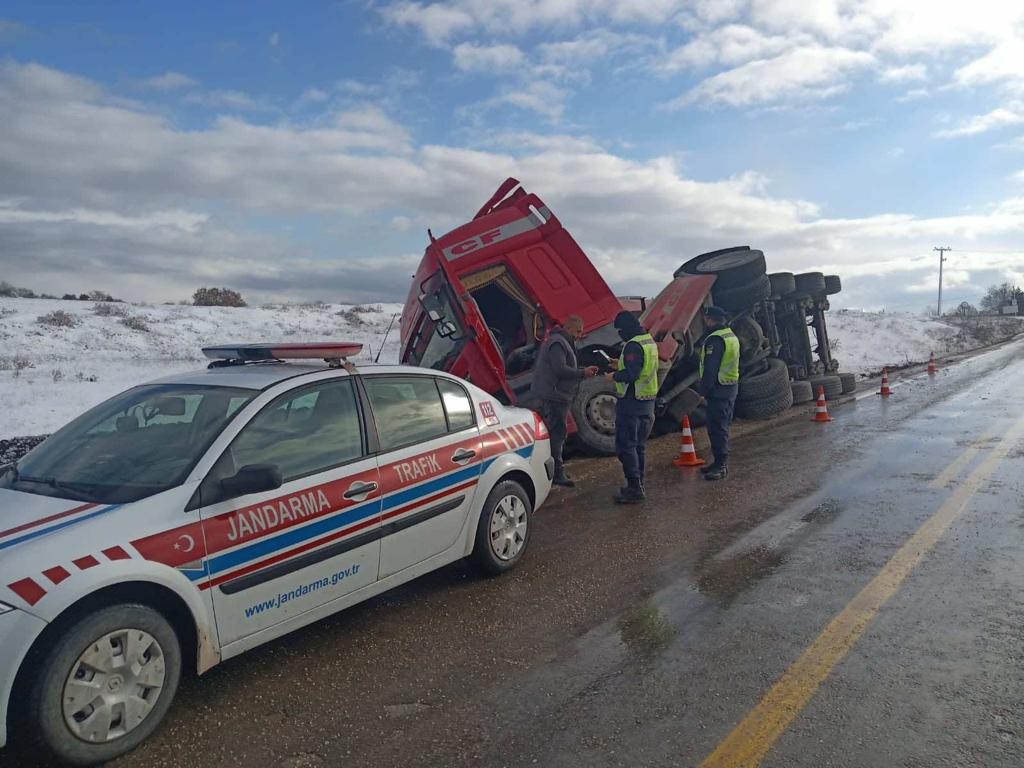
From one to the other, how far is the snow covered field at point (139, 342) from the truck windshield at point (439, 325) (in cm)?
184

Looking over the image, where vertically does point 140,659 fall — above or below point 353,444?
below

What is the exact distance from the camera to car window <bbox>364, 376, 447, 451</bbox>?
413 cm

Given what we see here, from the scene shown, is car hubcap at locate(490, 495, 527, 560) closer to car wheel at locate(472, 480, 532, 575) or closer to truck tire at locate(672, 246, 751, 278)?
car wheel at locate(472, 480, 532, 575)

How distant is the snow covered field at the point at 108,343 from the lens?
36.9 ft

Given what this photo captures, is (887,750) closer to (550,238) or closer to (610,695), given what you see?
(610,695)

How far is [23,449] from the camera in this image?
8305 millimetres

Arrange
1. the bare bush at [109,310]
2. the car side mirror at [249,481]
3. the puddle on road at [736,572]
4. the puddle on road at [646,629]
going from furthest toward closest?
1. the bare bush at [109,310]
2. the puddle on road at [736,572]
3. the puddle on road at [646,629]
4. the car side mirror at [249,481]

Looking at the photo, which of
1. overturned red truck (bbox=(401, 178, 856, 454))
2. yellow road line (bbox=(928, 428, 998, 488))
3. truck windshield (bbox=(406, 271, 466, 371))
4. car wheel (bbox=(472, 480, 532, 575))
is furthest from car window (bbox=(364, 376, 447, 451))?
yellow road line (bbox=(928, 428, 998, 488))

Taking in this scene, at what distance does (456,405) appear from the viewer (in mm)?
4664

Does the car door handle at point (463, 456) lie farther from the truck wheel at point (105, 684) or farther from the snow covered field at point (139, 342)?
the truck wheel at point (105, 684)

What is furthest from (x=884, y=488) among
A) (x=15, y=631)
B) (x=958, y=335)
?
(x=958, y=335)

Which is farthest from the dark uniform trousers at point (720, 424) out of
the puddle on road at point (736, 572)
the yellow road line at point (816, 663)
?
the puddle on road at point (736, 572)

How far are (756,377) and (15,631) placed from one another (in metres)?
10.4

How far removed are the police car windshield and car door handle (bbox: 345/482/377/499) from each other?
26.0 inches
